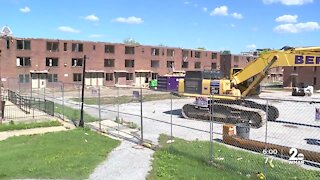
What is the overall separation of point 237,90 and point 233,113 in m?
2.51

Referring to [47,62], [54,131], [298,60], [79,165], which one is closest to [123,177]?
[79,165]

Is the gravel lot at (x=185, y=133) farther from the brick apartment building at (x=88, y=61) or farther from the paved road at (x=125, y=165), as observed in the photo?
the brick apartment building at (x=88, y=61)

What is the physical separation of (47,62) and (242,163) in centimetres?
5688

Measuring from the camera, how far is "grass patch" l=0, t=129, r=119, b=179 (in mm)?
11594

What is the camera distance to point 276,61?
77.6 ft

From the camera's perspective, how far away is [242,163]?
12.8m

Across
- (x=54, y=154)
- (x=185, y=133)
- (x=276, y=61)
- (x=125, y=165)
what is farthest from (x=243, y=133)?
(x=54, y=154)

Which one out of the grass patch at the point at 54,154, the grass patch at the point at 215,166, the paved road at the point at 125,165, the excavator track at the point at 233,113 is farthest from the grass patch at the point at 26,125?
the excavator track at the point at 233,113

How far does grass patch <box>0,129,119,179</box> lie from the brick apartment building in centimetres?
4061

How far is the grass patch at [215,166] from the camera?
36.9ft

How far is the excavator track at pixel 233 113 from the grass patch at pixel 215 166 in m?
8.68

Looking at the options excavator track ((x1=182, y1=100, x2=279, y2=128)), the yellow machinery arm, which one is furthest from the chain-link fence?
the yellow machinery arm

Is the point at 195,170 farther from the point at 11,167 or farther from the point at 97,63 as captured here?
the point at 97,63

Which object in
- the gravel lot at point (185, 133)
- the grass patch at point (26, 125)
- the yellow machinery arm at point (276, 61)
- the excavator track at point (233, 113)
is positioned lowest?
the gravel lot at point (185, 133)
